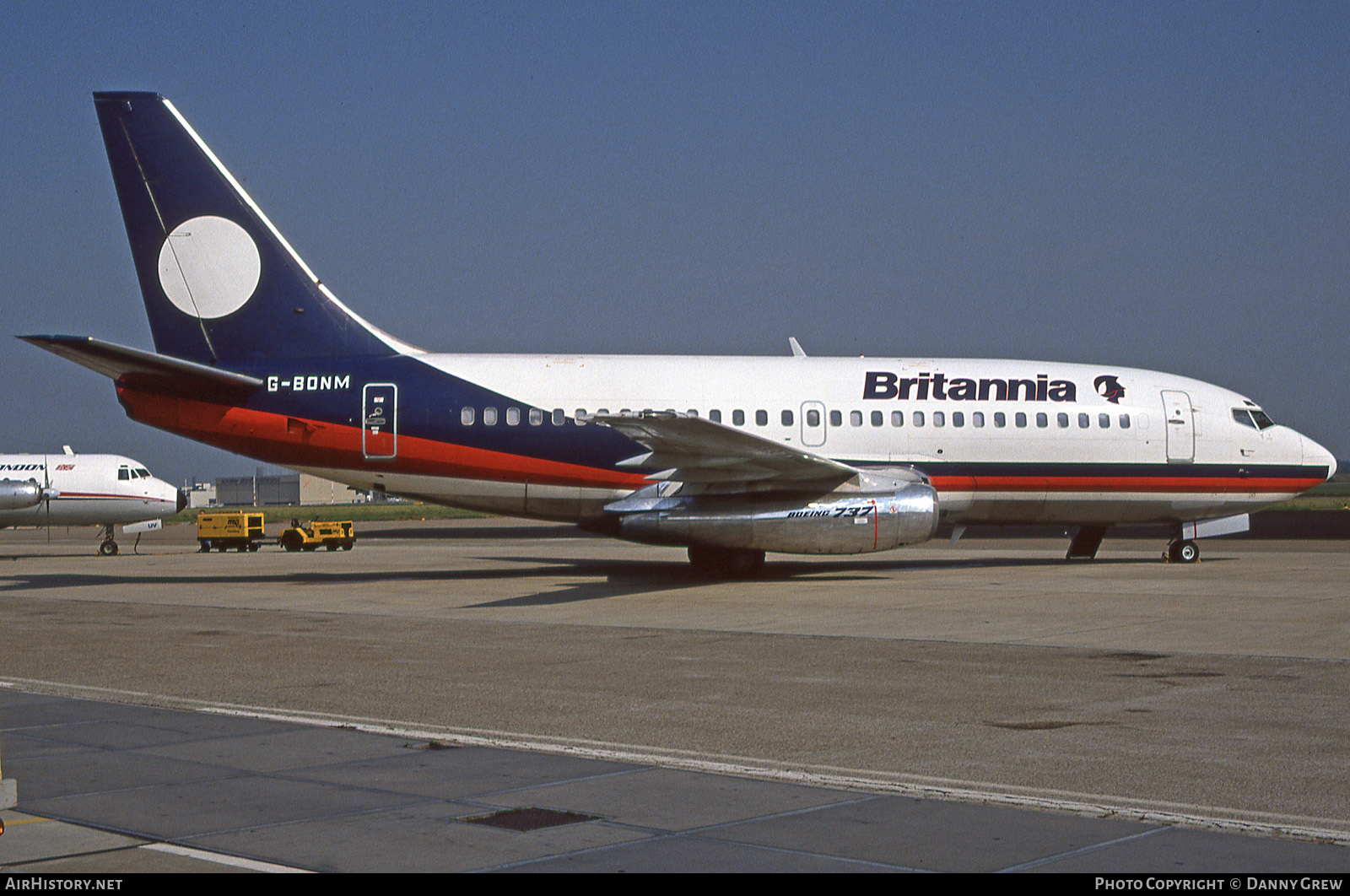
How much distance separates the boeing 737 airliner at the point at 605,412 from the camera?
21672 millimetres

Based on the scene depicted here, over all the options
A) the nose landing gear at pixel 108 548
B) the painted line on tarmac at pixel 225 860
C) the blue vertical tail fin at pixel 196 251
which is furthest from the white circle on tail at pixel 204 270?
the nose landing gear at pixel 108 548

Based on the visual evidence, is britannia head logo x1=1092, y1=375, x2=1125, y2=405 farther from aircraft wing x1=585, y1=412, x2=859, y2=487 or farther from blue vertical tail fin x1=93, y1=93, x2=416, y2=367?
blue vertical tail fin x1=93, y1=93, x2=416, y2=367

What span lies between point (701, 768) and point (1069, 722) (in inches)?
124

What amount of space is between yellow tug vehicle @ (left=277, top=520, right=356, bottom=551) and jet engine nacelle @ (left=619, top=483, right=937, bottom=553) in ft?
72.6

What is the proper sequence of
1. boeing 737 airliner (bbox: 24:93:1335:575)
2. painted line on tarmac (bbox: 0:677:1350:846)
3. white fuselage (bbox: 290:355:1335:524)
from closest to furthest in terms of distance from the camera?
1. painted line on tarmac (bbox: 0:677:1350:846)
2. boeing 737 airliner (bbox: 24:93:1335:575)
3. white fuselage (bbox: 290:355:1335:524)

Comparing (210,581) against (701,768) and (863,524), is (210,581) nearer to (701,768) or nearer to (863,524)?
(863,524)

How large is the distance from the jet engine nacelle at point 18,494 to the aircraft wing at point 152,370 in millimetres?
18965

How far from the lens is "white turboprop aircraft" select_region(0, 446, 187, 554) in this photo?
133 feet

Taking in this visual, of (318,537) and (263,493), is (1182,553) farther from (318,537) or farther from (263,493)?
(263,493)

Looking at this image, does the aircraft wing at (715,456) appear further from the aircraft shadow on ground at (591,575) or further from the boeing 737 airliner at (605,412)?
the aircraft shadow on ground at (591,575)

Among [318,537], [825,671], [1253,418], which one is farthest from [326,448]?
[318,537]

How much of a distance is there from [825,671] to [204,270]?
1583 cm

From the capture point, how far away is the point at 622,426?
1970cm

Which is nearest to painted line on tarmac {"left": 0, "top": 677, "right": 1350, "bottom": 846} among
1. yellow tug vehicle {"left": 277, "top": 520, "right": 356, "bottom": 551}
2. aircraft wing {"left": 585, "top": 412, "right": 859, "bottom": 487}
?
aircraft wing {"left": 585, "top": 412, "right": 859, "bottom": 487}
